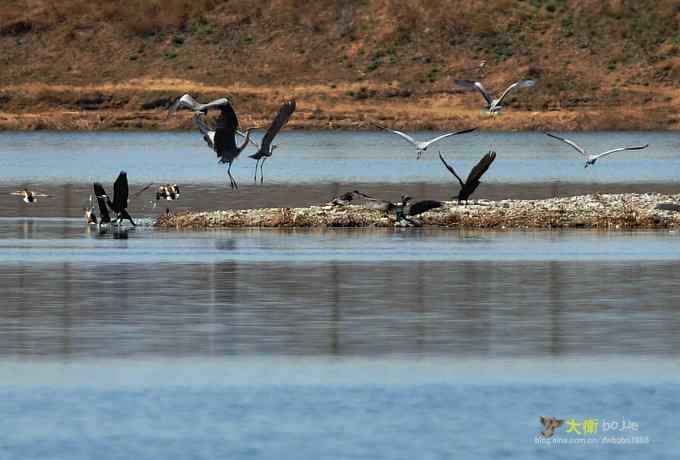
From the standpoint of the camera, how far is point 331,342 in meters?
18.5

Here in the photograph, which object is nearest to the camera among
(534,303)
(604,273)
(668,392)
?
(668,392)

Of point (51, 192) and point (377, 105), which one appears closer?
point (51, 192)

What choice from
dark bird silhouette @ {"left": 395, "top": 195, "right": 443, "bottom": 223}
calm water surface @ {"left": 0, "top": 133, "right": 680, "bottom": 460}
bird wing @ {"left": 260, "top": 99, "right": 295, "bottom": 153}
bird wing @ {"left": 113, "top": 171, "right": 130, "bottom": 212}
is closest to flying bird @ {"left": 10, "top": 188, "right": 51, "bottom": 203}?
calm water surface @ {"left": 0, "top": 133, "right": 680, "bottom": 460}

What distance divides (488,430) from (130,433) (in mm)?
2663

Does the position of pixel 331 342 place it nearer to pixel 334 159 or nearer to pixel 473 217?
pixel 473 217

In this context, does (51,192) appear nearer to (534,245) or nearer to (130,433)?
(534,245)

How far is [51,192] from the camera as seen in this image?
2106 inches

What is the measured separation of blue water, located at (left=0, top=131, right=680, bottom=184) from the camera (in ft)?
220

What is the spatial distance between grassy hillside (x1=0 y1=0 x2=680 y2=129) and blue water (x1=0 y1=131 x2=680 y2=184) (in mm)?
2411

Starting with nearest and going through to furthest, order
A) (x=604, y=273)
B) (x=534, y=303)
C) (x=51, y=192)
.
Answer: (x=534, y=303) < (x=604, y=273) < (x=51, y=192)

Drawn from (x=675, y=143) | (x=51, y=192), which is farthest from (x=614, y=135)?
Answer: (x=51, y=192)

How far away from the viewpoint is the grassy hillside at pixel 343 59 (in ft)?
436

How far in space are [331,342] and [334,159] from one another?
68.3 m

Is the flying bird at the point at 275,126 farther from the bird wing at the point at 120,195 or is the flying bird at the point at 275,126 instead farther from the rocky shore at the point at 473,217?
the bird wing at the point at 120,195
